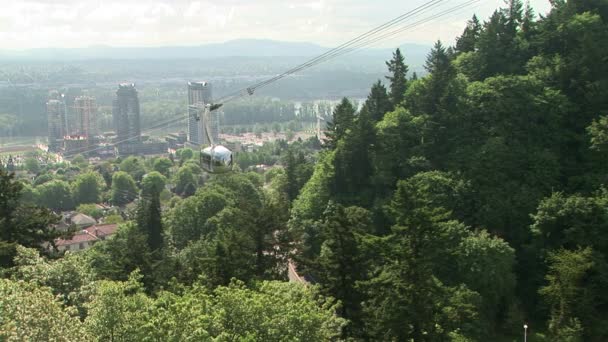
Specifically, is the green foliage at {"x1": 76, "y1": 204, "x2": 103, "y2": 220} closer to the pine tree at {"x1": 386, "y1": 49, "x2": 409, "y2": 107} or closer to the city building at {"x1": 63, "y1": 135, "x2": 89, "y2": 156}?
the pine tree at {"x1": 386, "y1": 49, "x2": 409, "y2": 107}

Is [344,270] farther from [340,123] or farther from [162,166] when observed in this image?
[162,166]

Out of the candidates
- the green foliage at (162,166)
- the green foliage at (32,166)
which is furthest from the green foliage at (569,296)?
the green foliage at (32,166)

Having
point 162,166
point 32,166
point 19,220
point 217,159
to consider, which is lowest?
point 32,166

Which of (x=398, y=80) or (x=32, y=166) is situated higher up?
(x=398, y=80)

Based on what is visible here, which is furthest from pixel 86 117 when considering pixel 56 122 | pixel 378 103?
pixel 378 103

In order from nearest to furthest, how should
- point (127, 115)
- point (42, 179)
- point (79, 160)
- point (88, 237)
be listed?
point (88, 237) → point (42, 179) → point (79, 160) → point (127, 115)

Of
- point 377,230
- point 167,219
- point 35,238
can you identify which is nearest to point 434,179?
point 377,230

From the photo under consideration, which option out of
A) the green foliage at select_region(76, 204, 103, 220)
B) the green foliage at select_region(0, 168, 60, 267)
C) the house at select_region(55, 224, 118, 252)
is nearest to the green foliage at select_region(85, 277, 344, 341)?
the green foliage at select_region(0, 168, 60, 267)
